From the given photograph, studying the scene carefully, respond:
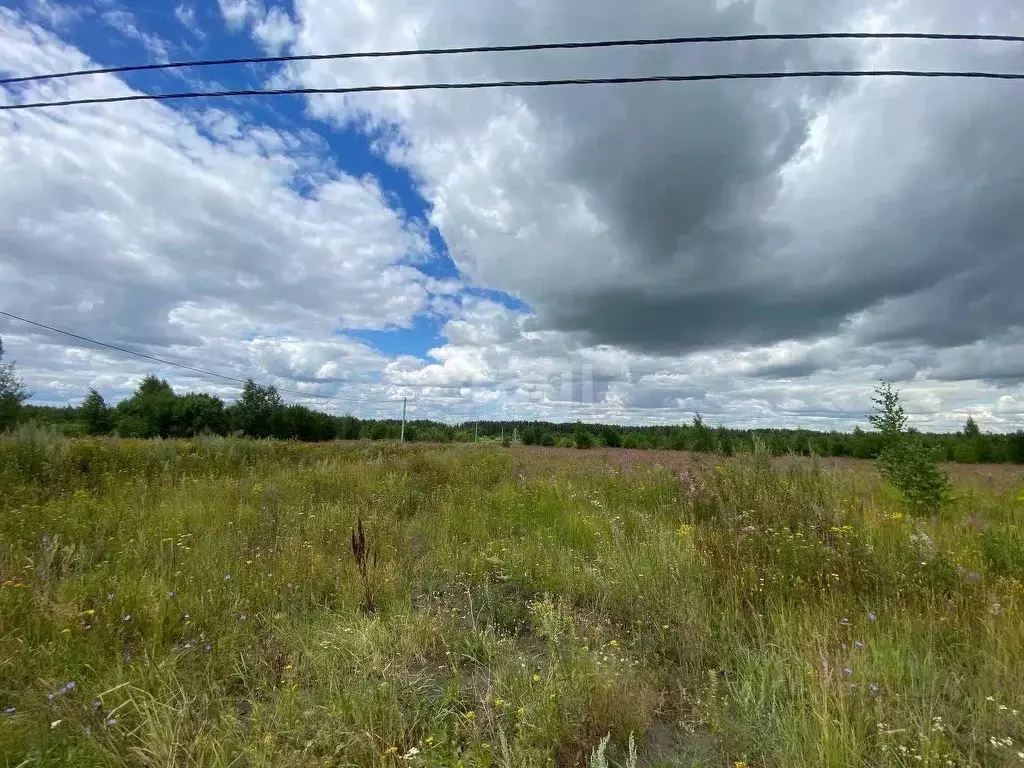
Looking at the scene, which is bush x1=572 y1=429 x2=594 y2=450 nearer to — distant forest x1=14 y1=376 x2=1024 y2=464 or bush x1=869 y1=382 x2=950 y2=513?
distant forest x1=14 y1=376 x2=1024 y2=464

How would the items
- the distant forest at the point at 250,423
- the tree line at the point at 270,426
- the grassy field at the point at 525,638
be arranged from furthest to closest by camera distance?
the distant forest at the point at 250,423 → the tree line at the point at 270,426 → the grassy field at the point at 525,638

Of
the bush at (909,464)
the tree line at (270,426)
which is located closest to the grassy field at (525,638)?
the bush at (909,464)

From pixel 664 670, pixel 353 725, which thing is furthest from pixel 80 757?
pixel 664 670

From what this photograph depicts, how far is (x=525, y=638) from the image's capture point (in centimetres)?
357

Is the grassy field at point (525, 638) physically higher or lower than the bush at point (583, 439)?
lower

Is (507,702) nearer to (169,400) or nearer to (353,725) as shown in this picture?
(353,725)

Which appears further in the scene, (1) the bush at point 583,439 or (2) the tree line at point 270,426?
(1) the bush at point 583,439

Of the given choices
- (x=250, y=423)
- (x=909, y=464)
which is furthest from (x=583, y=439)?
(x=250, y=423)

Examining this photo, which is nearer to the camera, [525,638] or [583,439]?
[525,638]

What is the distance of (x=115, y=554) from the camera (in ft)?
15.5

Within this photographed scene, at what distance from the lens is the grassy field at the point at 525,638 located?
7.15 ft

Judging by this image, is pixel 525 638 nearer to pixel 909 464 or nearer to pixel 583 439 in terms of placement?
pixel 909 464

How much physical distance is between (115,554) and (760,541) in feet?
20.9

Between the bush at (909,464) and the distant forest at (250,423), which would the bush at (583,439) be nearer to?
the distant forest at (250,423)
